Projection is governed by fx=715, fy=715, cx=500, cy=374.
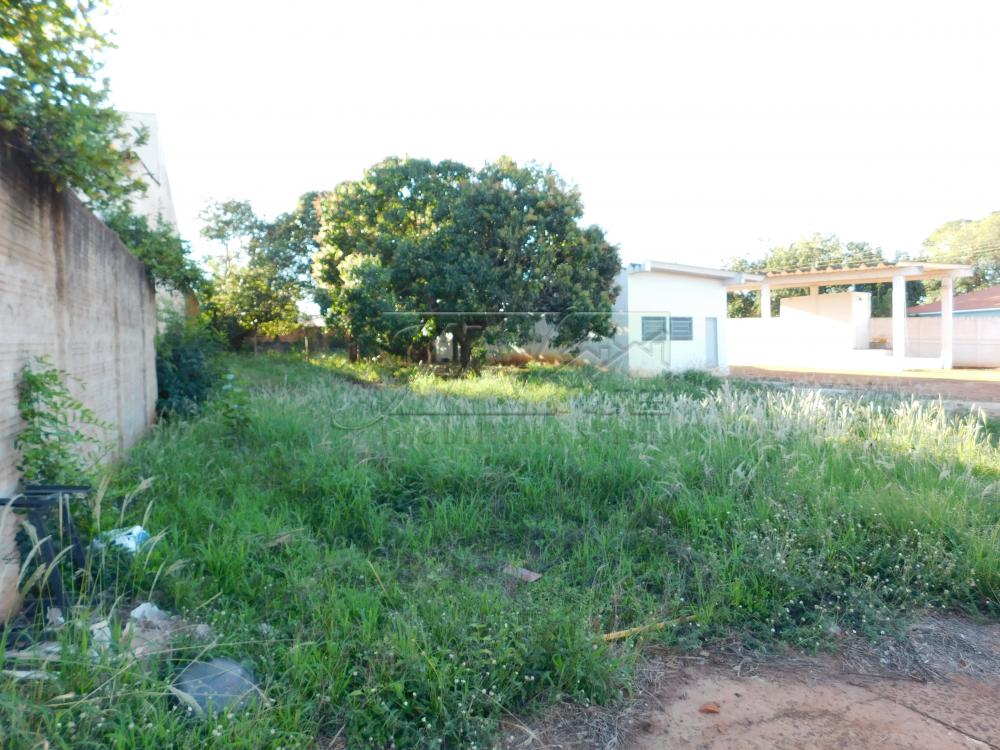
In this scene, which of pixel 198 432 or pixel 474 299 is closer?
pixel 198 432

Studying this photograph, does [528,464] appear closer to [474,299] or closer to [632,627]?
[632,627]

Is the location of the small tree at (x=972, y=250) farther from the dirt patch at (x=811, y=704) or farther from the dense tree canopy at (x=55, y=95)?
the dense tree canopy at (x=55, y=95)

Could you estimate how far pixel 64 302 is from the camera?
4223 millimetres

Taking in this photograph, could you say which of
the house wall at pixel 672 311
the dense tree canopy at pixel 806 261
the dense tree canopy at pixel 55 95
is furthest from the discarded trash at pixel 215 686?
the dense tree canopy at pixel 806 261

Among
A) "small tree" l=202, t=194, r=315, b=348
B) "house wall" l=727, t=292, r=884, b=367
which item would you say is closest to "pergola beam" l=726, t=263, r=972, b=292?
"house wall" l=727, t=292, r=884, b=367

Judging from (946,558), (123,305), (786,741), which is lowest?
(786,741)

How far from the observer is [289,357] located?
1862cm

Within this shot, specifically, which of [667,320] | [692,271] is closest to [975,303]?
[692,271]

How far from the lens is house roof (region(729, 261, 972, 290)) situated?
23.2 meters

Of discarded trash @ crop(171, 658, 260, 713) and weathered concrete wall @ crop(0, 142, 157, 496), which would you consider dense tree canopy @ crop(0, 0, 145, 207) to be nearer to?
weathered concrete wall @ crop(0, 142, 157, 496)

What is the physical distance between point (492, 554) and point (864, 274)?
78.0 ft

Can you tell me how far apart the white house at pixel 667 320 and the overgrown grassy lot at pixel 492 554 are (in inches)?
388

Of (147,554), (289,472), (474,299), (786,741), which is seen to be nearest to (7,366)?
(147,554)

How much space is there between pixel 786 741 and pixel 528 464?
119 inches
